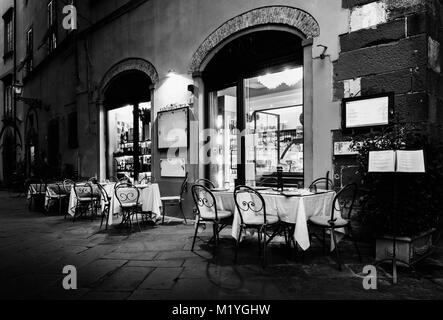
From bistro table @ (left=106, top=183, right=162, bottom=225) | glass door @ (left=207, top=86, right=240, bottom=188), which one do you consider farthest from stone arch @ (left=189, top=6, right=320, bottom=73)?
bistro table @ (left=106, top=183, right=162, bottom=225)

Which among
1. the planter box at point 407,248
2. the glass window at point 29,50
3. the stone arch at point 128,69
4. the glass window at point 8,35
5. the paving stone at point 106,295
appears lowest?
the paving stone at point 106,295

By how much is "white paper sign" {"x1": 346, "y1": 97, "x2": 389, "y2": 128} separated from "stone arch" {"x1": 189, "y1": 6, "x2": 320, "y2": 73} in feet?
4.07

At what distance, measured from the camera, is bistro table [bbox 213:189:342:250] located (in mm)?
3283

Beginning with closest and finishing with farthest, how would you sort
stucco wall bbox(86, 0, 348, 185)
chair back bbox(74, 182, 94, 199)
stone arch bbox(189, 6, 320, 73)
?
stucco wall bbox(86, 0, 348, 185) → stone arch bbox(189, 6, 320, 73) → chair back bbox(74, 182, 94, 199)

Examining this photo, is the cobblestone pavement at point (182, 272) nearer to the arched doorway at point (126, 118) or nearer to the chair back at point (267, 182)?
the chair back at point (267, 182)

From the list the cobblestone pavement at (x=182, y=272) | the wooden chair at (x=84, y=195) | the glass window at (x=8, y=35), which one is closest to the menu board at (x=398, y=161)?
→ the cobblestone pavement at (x=182, y=272)

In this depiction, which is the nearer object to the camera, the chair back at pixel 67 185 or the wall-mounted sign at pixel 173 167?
the wall-mounted sign at pixel 173 167

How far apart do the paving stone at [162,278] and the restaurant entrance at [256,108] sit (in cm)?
235

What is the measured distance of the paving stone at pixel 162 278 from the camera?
9.20ft

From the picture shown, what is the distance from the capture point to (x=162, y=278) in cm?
299

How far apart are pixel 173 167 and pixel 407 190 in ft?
15.2

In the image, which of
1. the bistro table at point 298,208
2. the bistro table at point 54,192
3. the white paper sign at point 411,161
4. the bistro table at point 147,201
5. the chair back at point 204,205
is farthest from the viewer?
the bistro table at point 54,192

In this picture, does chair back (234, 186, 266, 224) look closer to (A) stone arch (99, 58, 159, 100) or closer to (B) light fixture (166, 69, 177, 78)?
(B) light fixture (166, 69, 177, 78)
